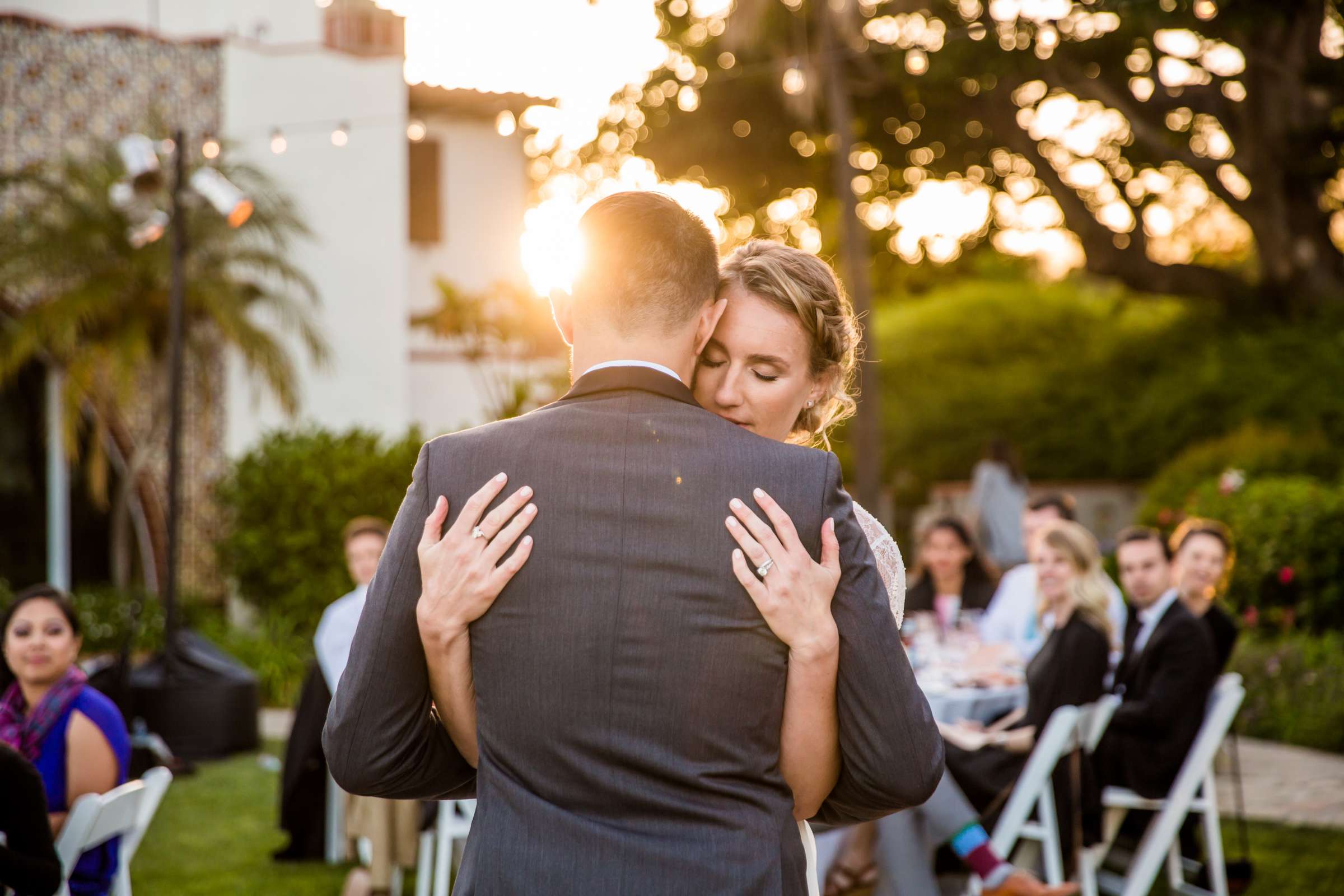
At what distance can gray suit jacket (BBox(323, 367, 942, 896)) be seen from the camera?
178 cm

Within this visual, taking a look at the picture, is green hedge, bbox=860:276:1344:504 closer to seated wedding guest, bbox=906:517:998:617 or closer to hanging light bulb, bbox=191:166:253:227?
seated wedding guest, bbox=906:517:998:617

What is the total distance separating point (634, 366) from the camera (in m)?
1.89

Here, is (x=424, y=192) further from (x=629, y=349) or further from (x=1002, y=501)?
(x=629, y=349)

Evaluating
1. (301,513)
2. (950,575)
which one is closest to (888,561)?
(950,575)

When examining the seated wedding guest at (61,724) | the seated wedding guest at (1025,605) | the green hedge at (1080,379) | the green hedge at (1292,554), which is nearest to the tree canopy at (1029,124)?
the green hedge at (1080,379)

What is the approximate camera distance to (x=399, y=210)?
1364cm

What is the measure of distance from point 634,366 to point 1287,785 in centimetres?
712

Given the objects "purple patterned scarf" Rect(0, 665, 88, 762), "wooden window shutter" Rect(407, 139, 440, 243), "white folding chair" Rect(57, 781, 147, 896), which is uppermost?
"wooden window shutter" Rect(407, 139, 440, 243)

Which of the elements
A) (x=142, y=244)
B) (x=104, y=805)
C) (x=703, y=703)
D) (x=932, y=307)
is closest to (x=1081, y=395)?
(x=932, y=307)

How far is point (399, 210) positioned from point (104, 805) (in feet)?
34.7

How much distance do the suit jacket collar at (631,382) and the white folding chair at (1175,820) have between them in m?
3.93

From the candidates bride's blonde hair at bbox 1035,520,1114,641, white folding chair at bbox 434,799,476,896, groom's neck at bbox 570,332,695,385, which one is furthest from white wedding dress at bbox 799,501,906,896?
bride's blonde hair at bbox 1035,520,1114,641

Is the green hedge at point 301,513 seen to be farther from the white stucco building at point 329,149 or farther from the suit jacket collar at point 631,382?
the suit jacket collar at point 631,382

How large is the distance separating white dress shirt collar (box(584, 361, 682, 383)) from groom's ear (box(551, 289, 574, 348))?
0.07 m
